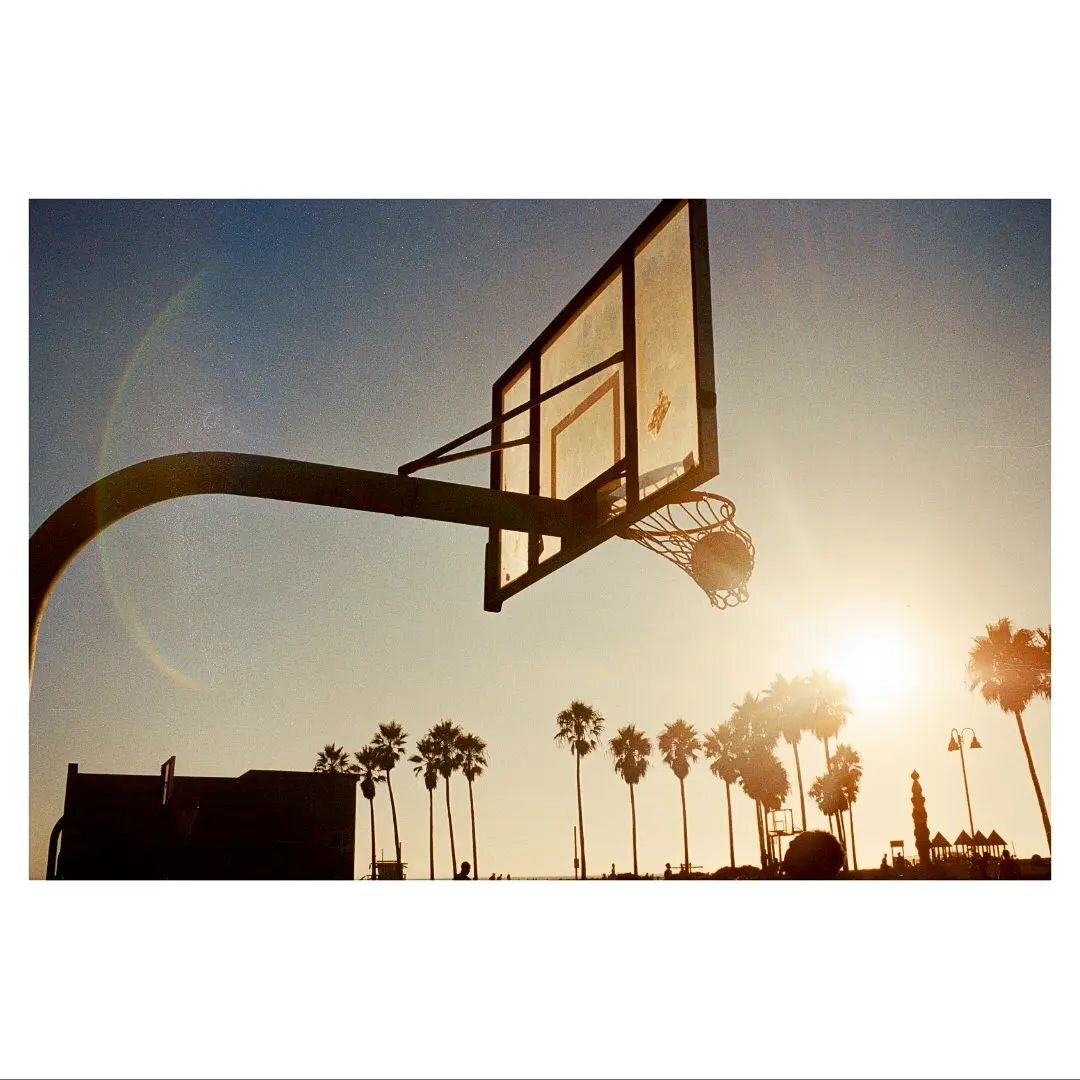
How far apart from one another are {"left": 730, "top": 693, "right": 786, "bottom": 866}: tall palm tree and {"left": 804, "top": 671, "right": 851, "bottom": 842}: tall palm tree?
1.74 meters

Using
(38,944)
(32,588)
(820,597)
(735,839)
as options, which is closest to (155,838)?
(820,597)

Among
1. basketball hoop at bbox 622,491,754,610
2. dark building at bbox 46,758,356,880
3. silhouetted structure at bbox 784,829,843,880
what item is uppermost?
basketball hoop at bbox 622,491,754,610

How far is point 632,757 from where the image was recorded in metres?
33.0

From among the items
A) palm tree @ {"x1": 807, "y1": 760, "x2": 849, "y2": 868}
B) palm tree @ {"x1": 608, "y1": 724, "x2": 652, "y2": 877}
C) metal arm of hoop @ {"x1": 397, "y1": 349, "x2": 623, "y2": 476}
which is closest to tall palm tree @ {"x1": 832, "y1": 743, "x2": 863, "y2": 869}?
palm tree @ {"x1": 807, "y1": 760, "x2": 849, "y2": 868}

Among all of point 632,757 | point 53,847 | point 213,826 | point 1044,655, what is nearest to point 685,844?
point 632,757

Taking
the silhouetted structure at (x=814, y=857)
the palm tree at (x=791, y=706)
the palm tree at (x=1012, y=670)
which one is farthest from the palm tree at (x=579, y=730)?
the silhouetted structure at (x=814, y=857)

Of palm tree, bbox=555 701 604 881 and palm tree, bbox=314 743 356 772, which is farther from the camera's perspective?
palm tree, bbox=555 701 604 881

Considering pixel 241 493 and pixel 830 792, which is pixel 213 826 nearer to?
pixel 241 493

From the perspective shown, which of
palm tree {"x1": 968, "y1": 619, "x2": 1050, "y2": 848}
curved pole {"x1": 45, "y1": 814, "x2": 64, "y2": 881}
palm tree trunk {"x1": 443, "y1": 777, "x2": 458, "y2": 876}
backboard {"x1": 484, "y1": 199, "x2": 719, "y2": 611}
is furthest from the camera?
palm tree trunk {"x1": 443, "y1": 777, "x2": 458, "y2": 876}

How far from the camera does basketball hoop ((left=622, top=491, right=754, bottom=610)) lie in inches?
220

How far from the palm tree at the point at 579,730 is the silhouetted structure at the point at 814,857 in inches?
880

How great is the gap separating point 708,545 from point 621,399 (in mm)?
863

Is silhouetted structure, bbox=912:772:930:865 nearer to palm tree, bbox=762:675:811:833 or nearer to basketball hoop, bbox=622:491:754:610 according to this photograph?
palm tree, bbox=762:675:811:833
